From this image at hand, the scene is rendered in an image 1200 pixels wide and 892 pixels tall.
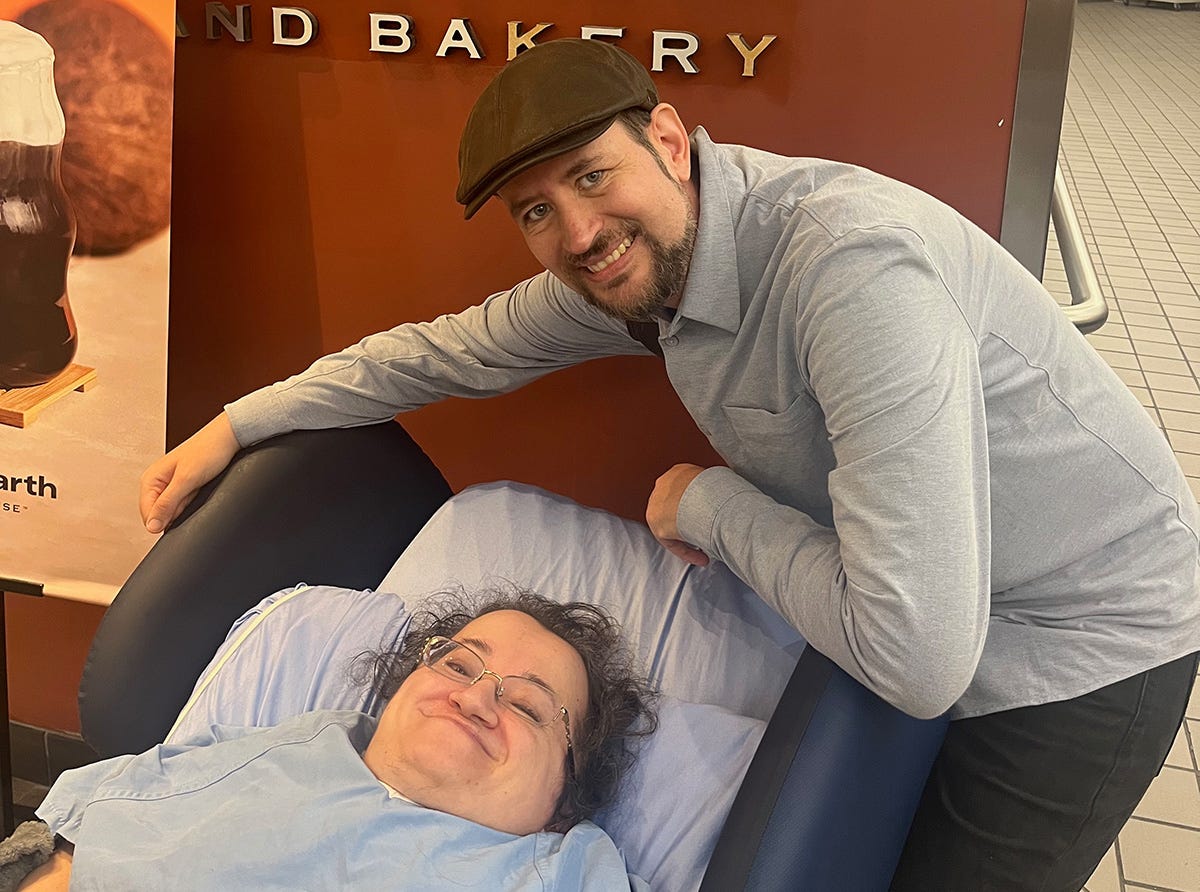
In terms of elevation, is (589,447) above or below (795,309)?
below

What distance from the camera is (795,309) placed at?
131 cm

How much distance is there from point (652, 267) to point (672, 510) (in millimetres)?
377

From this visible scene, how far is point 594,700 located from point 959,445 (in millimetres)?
704

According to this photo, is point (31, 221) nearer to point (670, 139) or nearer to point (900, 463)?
point (670, 139)

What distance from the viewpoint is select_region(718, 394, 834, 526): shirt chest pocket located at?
1444 mm

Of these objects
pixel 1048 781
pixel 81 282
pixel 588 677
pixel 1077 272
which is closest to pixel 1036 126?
pixel 1077 272

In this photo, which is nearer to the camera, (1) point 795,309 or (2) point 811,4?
(1) point 795,309

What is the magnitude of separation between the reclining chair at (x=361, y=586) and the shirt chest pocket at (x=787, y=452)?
0.21 meters

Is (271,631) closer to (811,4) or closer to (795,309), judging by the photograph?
(795,309)

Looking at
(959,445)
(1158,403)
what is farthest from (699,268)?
(1158,403)

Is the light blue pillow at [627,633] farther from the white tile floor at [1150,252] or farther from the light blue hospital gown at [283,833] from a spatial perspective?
the white tile floor at [1150,252]

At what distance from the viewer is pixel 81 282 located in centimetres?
213

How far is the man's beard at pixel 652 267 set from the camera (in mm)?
1363

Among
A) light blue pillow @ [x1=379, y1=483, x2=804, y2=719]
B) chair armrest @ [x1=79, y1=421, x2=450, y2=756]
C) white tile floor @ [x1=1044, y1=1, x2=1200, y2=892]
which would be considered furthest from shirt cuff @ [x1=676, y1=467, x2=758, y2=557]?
white tile floor @ [x1=1044, y1=1, x2=1200, y2=892]
